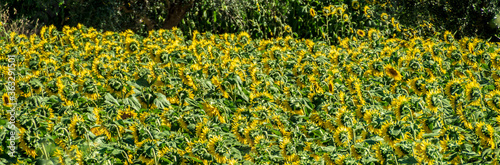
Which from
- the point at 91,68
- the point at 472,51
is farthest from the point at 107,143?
the point at 472,51

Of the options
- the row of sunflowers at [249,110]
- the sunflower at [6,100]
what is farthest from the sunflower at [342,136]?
the sunflower at [6,100]

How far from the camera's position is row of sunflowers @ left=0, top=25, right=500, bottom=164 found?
2.20 metres

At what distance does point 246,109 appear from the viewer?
292cm

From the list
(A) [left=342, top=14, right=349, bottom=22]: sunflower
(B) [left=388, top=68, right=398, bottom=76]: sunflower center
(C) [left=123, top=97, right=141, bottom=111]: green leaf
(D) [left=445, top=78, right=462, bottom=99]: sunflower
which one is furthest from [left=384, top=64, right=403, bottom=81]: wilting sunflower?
(A) [left=342, top=14, right=349, bottom=22]: sunflower

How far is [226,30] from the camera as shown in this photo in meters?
6.72

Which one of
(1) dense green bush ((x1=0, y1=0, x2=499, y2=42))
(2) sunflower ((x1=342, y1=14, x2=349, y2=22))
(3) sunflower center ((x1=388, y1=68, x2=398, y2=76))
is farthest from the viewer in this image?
(1) dense green bush ((x1=0, y1=0, x2=499, y2=42))

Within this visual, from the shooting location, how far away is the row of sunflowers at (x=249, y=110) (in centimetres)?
220

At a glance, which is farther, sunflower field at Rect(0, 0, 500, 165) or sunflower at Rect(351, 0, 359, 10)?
sunflower at Rect(351, 0, 359, 10)

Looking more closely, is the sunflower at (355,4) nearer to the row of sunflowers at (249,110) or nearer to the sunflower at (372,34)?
the sunflower at (372,34)

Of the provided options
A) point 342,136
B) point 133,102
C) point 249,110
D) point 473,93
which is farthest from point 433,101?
point 133,102

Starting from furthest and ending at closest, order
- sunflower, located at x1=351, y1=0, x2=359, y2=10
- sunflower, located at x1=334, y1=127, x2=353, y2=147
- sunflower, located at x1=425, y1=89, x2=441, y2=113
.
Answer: sunflower, located at x1=351, y1=0, x2=359, y2=10 < sunflower, located at x1=425, y1=89, x2=441, y2=113 < sunflower, located at x1=334, y1=127, x2=353, y2=147

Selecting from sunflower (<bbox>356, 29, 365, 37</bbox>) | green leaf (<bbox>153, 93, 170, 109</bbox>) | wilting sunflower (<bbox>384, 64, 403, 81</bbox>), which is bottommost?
sunflower (<bbox>356, 29, 365, 37</bbox>)

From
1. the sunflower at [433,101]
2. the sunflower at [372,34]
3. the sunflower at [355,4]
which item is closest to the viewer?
the sunflower at [433,101]

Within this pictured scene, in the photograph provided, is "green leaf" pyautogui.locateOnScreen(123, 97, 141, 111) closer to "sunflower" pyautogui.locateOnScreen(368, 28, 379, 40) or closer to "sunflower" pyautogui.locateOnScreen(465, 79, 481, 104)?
"sunflower" pyautogui.locateOnScreen(465, 79, 481, 104)
